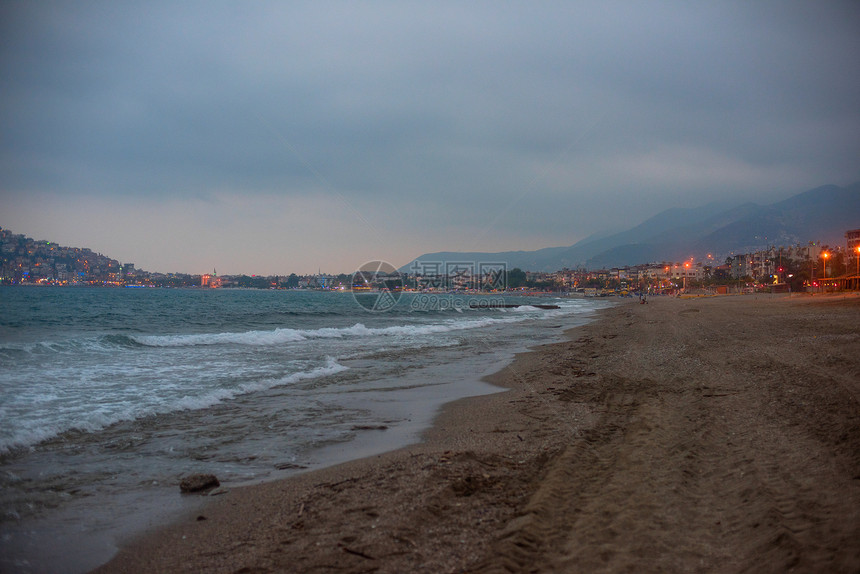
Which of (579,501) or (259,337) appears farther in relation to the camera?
(259,337)

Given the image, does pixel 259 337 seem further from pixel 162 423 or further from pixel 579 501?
pixel 579 501

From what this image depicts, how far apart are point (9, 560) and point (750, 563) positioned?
5.17 meters

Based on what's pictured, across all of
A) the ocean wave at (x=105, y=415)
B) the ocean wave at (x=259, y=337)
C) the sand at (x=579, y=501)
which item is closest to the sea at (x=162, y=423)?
the ocean wave at (x=105, y=415)

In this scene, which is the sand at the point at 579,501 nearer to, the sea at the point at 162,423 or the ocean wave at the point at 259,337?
the sea at the point at 162,423

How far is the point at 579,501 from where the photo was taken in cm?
383

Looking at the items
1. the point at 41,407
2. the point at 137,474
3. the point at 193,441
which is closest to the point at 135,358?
the point at 41,407

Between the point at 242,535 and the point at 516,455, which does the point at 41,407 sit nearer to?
the point at 242,535

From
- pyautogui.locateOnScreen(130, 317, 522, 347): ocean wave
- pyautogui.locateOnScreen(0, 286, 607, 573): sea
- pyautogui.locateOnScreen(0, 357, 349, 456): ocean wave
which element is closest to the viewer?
pyautogui.locateOnScreen(0, 286, 607, 573): sea

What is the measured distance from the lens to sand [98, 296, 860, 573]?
2.98 metres

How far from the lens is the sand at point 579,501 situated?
298 centimetres

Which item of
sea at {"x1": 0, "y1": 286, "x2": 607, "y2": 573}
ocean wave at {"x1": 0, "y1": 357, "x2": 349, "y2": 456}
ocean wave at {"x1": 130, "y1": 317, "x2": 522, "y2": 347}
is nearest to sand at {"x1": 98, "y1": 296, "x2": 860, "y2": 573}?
sea at {"x1": 0, "y1": 286, "x2": 607, "y2": 573}

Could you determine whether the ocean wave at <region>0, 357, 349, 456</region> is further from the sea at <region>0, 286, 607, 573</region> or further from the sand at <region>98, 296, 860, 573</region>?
the sand at <region>98, 296, 860, 573</region>

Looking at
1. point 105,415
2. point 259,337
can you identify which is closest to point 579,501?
point 105,415

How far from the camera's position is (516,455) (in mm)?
5199
